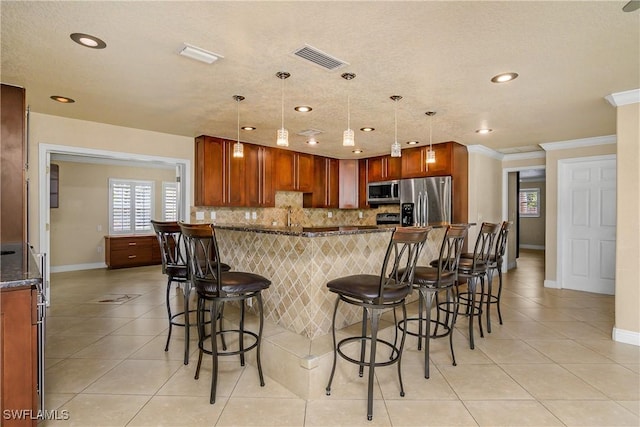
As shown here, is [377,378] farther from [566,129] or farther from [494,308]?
[566,129]

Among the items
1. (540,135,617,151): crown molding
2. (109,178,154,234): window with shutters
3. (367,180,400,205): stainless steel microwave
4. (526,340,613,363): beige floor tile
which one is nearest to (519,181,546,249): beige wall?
(540,135,617,151): crown molding

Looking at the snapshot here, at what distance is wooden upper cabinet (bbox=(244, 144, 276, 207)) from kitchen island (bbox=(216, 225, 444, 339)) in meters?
2.23

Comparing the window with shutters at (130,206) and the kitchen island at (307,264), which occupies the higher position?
the window with shutters at (130,206)

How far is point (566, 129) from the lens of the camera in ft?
14.5

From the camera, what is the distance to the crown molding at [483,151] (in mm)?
5627

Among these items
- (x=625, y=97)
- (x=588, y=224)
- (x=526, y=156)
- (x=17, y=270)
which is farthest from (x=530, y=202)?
(x=17, y=270)

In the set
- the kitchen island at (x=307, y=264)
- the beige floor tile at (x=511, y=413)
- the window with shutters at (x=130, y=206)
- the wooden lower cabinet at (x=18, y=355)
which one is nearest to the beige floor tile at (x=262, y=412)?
the kitchen island at (x=307, y=264)

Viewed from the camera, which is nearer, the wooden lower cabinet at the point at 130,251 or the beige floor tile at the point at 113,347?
the beige floor tile at the point at 113,347

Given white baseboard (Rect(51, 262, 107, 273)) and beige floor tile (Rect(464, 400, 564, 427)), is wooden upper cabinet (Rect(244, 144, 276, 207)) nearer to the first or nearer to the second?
white baseboard (Rect(51, 262, 107, 273))

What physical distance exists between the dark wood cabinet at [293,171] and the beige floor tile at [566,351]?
4.20m

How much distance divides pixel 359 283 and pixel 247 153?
3.82m

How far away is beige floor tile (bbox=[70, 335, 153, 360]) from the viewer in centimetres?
278

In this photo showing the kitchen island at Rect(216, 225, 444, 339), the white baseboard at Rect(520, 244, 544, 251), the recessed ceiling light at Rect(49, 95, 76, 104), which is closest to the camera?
the kitchen island at Rect(216, 225, 444, 339)

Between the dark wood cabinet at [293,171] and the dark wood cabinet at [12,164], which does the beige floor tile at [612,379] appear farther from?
the dark wood cabinet at [12,164]
